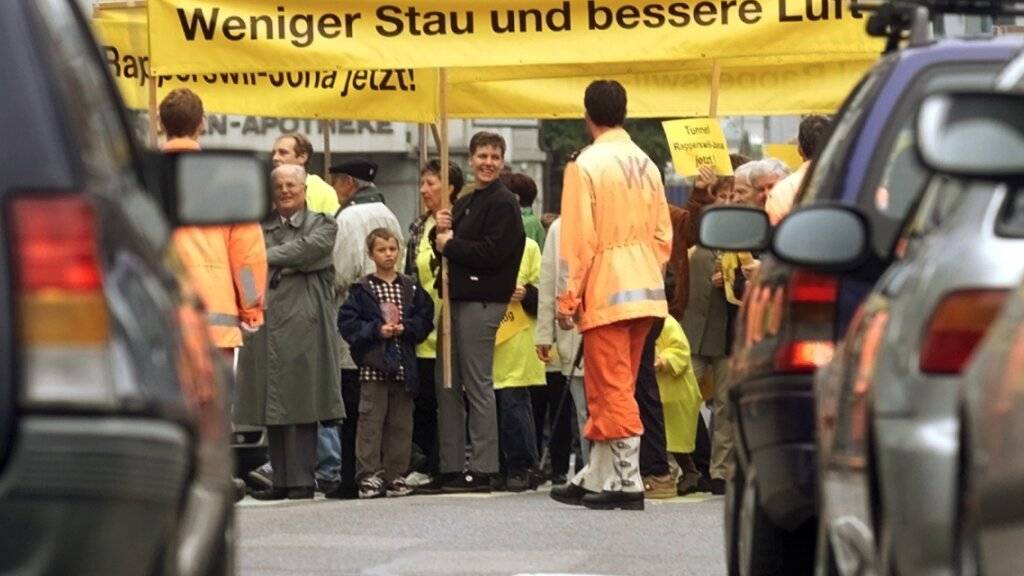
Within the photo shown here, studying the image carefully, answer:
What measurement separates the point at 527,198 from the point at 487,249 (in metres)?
2.53

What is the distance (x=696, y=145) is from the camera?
19.0 metres

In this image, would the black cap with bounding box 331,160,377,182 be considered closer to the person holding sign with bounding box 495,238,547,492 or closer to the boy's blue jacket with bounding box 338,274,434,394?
the person holding sign with bounding box 495,238,547,492

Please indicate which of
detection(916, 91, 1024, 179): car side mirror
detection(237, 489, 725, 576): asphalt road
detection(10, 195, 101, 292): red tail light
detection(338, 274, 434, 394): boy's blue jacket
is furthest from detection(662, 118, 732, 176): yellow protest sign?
detection(10, 195, 101, 292): red tail light

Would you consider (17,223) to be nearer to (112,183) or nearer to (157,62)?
(112,183)

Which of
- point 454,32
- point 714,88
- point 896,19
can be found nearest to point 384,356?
point 454,32

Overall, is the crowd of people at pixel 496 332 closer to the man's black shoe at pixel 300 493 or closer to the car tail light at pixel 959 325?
the man's black shoe at pixel 300 493

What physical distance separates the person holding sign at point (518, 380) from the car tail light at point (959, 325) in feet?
36.5

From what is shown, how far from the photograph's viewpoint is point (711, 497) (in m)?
16.3

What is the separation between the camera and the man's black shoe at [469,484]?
16672 mm

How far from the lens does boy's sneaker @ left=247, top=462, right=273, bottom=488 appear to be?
54.0 ft

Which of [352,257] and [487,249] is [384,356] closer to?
[487,249]

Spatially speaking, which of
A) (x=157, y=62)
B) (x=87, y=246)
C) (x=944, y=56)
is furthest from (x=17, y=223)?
(x=157, y=62)

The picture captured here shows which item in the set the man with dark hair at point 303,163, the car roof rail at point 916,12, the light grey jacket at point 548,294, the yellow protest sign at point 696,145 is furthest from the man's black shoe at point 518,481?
the car roof rail at point 916,12

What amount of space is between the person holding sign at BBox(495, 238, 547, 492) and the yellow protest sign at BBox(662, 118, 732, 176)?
2053mm
